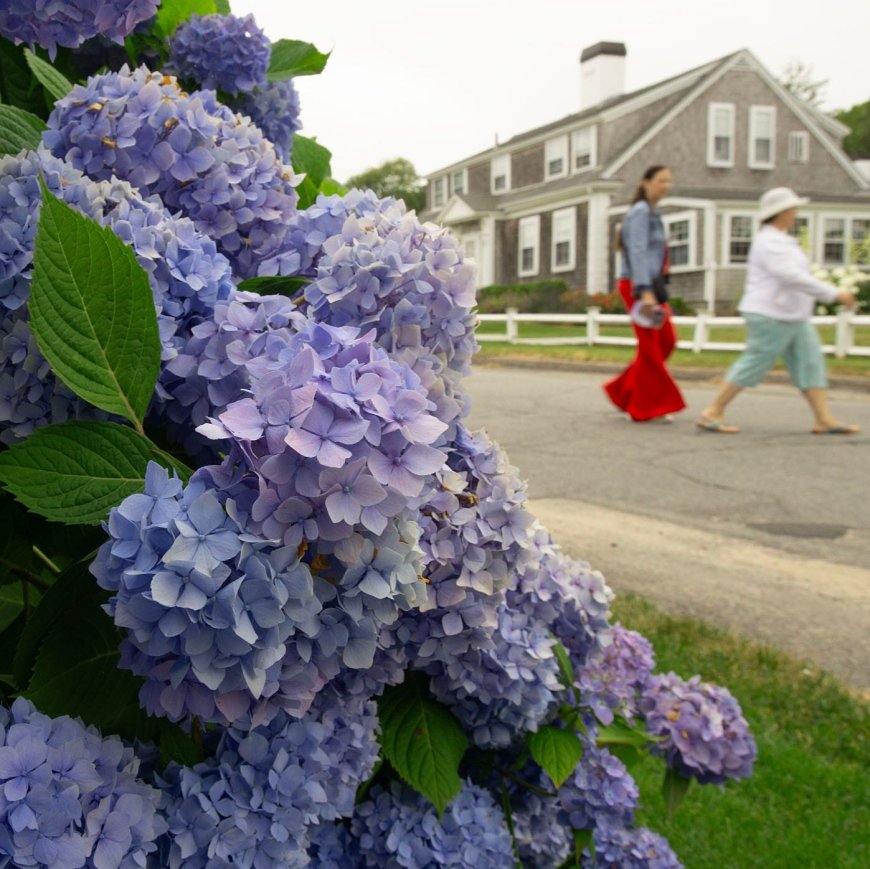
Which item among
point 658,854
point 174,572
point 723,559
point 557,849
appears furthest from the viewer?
point 723,559

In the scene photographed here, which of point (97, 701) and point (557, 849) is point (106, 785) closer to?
point (97, 701)

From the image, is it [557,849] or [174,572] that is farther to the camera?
[557,849]

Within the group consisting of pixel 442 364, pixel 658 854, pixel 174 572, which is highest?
pixel 442 364

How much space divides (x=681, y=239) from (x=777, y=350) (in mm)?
22332

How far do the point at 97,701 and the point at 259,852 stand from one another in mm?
202

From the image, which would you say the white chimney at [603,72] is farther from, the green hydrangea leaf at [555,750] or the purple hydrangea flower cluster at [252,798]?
the purple hydrangea flower cluster at [252,798]

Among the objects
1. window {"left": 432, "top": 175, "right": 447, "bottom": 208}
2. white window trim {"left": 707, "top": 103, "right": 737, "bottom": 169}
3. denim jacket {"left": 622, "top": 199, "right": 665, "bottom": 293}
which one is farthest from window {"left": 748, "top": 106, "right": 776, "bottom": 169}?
denim jacket {"left": 622, "top": 199, "right": 665, "bottom": 293}

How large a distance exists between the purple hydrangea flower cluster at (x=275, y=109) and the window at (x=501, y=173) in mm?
36442

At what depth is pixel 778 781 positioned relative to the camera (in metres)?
2.79

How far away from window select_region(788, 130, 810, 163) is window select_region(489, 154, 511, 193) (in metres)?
9.82

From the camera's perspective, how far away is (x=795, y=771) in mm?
2807

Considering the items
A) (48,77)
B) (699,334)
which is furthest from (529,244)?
(48,77)

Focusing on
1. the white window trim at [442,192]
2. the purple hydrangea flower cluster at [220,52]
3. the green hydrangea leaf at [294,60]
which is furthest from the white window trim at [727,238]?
Answer: the purple hydrangea flower cluster at [220,52]

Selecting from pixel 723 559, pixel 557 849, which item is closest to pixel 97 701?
pixel 557 849
